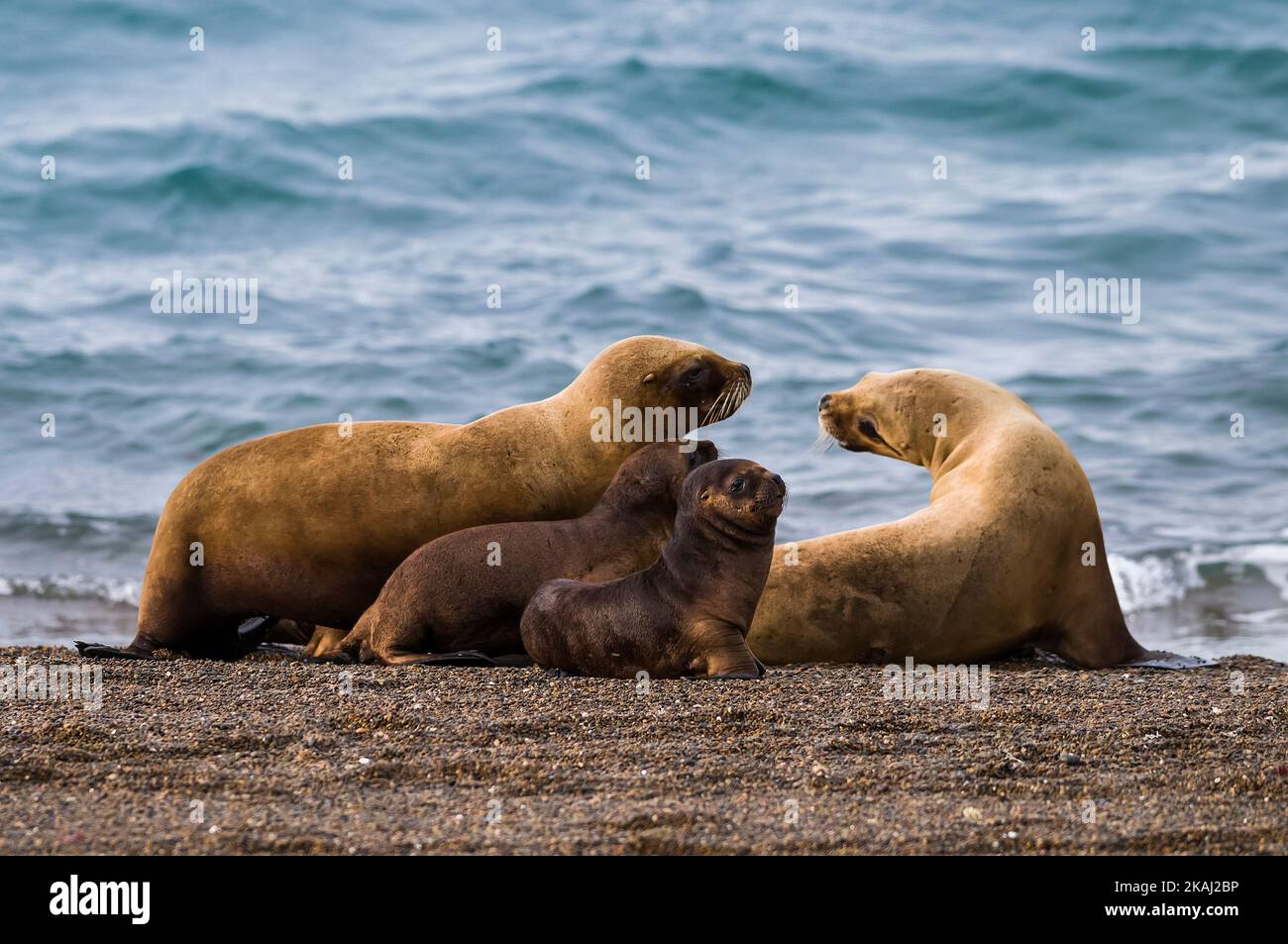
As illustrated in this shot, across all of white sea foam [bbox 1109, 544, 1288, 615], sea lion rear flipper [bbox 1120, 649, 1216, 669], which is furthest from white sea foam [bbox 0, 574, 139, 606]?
white sea foam [bbox 1109, 544, 1288, 615]

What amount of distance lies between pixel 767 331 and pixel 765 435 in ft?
9.68

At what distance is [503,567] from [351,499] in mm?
779

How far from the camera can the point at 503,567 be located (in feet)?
20.1

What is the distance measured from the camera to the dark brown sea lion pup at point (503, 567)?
6129mm

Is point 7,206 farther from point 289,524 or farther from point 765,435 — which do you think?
point 289,524

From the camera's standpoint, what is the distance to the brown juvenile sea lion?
22.3 feet

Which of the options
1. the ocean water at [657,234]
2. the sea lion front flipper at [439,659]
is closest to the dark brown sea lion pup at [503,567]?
the sea lion front flipper at [439,659]

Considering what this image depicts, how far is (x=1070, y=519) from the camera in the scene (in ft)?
23.5

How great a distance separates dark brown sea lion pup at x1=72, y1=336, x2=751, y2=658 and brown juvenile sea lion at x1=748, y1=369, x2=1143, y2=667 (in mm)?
825

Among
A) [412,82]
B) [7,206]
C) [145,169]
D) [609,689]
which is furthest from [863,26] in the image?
[609,689]

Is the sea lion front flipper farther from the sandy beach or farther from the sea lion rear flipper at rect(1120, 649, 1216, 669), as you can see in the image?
the sea lion rear flipper at rect(1120, 649, 1216, 669)

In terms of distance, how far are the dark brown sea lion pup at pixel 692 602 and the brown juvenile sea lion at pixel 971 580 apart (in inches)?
39.1

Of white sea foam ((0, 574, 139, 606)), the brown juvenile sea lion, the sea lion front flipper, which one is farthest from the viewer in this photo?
white sea foam ((0, 574, 139, 606))
